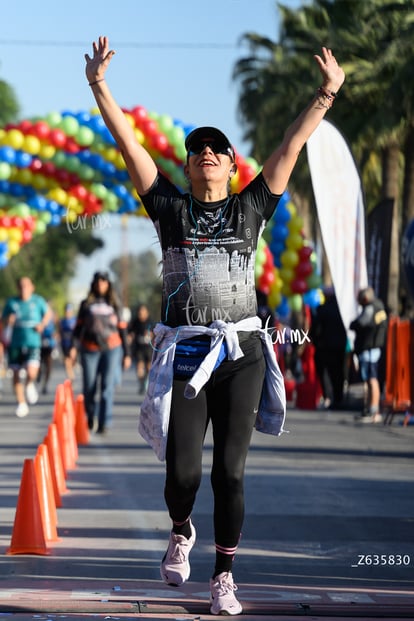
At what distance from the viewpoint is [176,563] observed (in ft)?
17.9

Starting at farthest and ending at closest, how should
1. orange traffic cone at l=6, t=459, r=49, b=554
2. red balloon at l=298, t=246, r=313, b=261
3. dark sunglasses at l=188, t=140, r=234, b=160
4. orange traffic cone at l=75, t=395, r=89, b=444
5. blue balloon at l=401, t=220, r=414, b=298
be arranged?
1. red balloon at l=298, t=246, r=313, b=261
2. orange traffic cone at l=75, t=395, r=89, b=444
3. blue balloon at l=401, t=220, r=414, b=298
4. orange traffic cone at l=6, t=459, r=49, b=554
5. dark sunglasses at l=188, t=140, r=234, b=160

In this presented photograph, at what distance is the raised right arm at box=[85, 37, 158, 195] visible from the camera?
553cm

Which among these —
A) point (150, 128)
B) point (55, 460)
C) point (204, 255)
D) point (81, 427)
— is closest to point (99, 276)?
point (81, 427)

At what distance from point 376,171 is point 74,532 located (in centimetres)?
3078

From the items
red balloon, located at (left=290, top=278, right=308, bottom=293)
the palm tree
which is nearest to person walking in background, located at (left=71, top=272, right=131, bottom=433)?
red balloon, located at (left=290, top=278, right=308, bottom=293)

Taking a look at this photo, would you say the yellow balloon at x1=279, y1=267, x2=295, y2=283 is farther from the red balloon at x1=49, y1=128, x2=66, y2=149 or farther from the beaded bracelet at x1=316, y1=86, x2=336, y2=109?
the beaded bracelet at x1=316, y1=86, x2=336, y2=109

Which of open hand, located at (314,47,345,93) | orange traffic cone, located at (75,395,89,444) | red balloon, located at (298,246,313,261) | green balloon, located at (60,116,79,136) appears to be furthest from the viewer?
red balloon, located at (298,246,313,261)

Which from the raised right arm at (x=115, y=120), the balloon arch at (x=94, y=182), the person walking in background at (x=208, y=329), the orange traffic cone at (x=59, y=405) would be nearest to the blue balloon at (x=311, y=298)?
the balloon arch at (x=94, y=182)

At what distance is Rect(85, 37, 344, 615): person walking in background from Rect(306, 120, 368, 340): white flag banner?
452 inches

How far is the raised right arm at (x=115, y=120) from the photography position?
553 cm

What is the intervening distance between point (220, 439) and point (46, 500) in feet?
7.54

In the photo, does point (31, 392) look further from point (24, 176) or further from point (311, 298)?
point (311, 298)

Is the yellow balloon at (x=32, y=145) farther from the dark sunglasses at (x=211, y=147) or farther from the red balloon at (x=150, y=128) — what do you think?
the dark sunglasses at (x=211, y=147)

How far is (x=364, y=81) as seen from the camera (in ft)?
99.2
